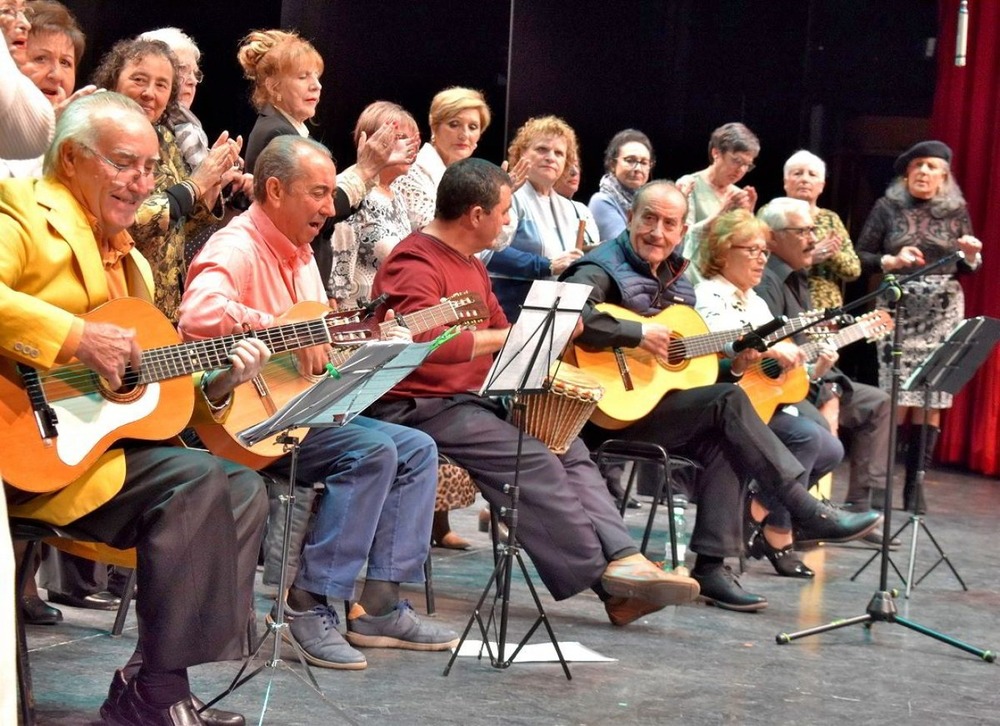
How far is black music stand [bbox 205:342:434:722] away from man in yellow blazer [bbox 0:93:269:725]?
0.13 metres

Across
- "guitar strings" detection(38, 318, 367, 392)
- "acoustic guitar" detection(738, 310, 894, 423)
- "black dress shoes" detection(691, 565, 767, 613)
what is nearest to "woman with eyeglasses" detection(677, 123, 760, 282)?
"acoustic guitar" detection(738, 310, 894, 423)

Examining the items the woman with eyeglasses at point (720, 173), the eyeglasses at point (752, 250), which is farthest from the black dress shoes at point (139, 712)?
the woman with eyeglasses at point (720, 173)

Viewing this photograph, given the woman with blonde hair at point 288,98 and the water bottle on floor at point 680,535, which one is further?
the water bottle on floor at point 680,535

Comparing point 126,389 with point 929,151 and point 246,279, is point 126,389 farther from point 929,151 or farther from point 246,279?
point 929,151

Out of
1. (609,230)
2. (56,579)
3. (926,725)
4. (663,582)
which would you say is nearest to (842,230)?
(609,230)

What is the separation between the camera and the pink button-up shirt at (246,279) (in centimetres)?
398

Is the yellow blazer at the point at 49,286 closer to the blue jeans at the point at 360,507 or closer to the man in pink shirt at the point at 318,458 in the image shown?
the man in pink shirt at the point at 318,458

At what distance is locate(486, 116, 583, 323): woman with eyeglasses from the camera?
634 cm

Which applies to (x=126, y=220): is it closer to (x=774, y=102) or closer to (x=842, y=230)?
(x=842, y=230)

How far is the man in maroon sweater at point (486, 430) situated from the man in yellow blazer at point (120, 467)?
1.40 metres

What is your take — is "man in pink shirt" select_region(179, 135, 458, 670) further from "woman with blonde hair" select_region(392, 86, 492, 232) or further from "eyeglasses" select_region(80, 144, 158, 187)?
"woman with blonde hair" select_region(392, 86, 492, 232)

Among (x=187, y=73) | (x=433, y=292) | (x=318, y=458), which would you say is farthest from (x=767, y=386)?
(x=187, y=73)

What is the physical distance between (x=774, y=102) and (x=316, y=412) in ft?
25.8

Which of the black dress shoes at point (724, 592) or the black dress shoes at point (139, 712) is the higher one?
the black dress shoes at point (139, 712)
